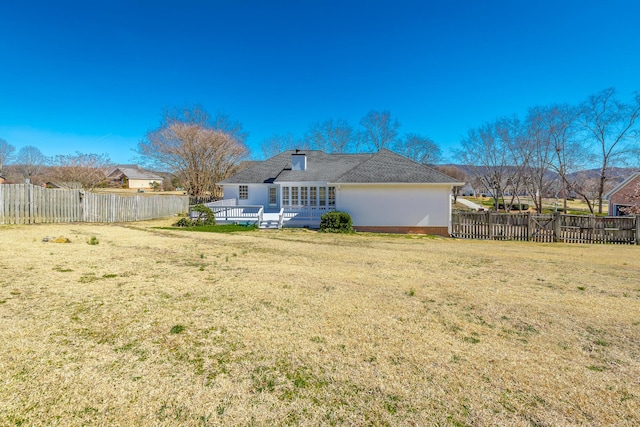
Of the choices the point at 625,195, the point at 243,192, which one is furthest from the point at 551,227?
the point at 243,192

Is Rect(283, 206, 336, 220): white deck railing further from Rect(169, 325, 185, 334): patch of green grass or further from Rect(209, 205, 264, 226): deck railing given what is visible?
Rect(169, 325, 185, 334): patch of green grass

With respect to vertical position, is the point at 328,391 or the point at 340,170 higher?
the point at 340,170

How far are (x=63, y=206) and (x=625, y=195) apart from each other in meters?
38.4

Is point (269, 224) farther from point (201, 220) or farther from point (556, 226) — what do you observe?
point (556, 226)

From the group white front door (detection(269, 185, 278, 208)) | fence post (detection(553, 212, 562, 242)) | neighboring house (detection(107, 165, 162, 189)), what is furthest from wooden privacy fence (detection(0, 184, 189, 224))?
neighboring house (detection(107, 165, 162, 189))

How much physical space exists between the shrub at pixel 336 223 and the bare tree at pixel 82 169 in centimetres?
3208

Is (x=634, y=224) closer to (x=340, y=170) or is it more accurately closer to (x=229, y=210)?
(x=340, y=170)

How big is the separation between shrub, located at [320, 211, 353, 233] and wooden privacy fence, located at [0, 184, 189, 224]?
11.8 meters

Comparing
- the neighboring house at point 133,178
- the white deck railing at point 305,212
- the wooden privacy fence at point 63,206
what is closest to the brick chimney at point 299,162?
the white deck railing at point 305,212

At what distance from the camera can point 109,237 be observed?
1105 centimetres

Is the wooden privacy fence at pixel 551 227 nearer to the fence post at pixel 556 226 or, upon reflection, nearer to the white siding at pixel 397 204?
the fence post at pixel 556 226

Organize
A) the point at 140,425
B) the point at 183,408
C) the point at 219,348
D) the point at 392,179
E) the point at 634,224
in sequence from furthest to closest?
the point at 392,179 < the point at 634,224 < the point at 219,348 < the point at 183,408 < the point at 140,425

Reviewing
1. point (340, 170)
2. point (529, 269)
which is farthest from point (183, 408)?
point (340, 170)

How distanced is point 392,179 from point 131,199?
51.1ft
